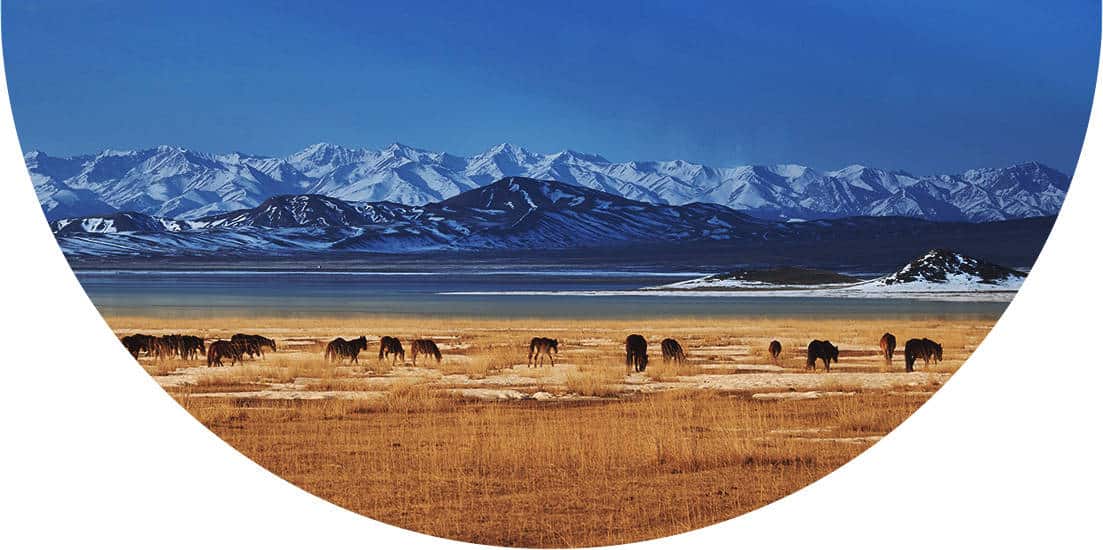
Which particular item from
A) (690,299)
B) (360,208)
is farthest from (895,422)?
(690,299)

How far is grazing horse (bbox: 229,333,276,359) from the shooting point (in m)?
11.0

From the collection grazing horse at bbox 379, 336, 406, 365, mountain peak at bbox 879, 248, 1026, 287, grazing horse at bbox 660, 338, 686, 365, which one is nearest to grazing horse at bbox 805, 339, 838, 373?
mountain peak at bbox 879, 248, 1026, 287

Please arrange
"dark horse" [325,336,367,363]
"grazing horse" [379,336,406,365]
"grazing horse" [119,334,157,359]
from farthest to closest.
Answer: "grazing horse" [379,336,406,365] → "dark horse" [325,336,367,363] → "grazing horse" [119,334,157,359]

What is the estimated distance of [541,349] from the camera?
11.0 m

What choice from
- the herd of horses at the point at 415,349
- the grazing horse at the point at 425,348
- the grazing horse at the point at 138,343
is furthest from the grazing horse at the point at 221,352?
the grazing horse at the point at 425,348

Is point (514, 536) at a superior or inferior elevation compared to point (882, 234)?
inferior

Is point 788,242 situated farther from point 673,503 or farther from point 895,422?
point 673,503

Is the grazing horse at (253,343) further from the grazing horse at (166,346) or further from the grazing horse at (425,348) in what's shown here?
the grazing horse at (425,348)

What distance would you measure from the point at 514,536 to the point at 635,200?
3819 mm

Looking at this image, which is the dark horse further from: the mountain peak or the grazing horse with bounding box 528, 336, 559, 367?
the mountain peak

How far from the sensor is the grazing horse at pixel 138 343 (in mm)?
10227

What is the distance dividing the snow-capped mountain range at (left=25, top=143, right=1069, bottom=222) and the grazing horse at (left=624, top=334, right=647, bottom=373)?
118 centimetres

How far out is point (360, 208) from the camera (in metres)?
10.4

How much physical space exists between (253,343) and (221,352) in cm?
48
